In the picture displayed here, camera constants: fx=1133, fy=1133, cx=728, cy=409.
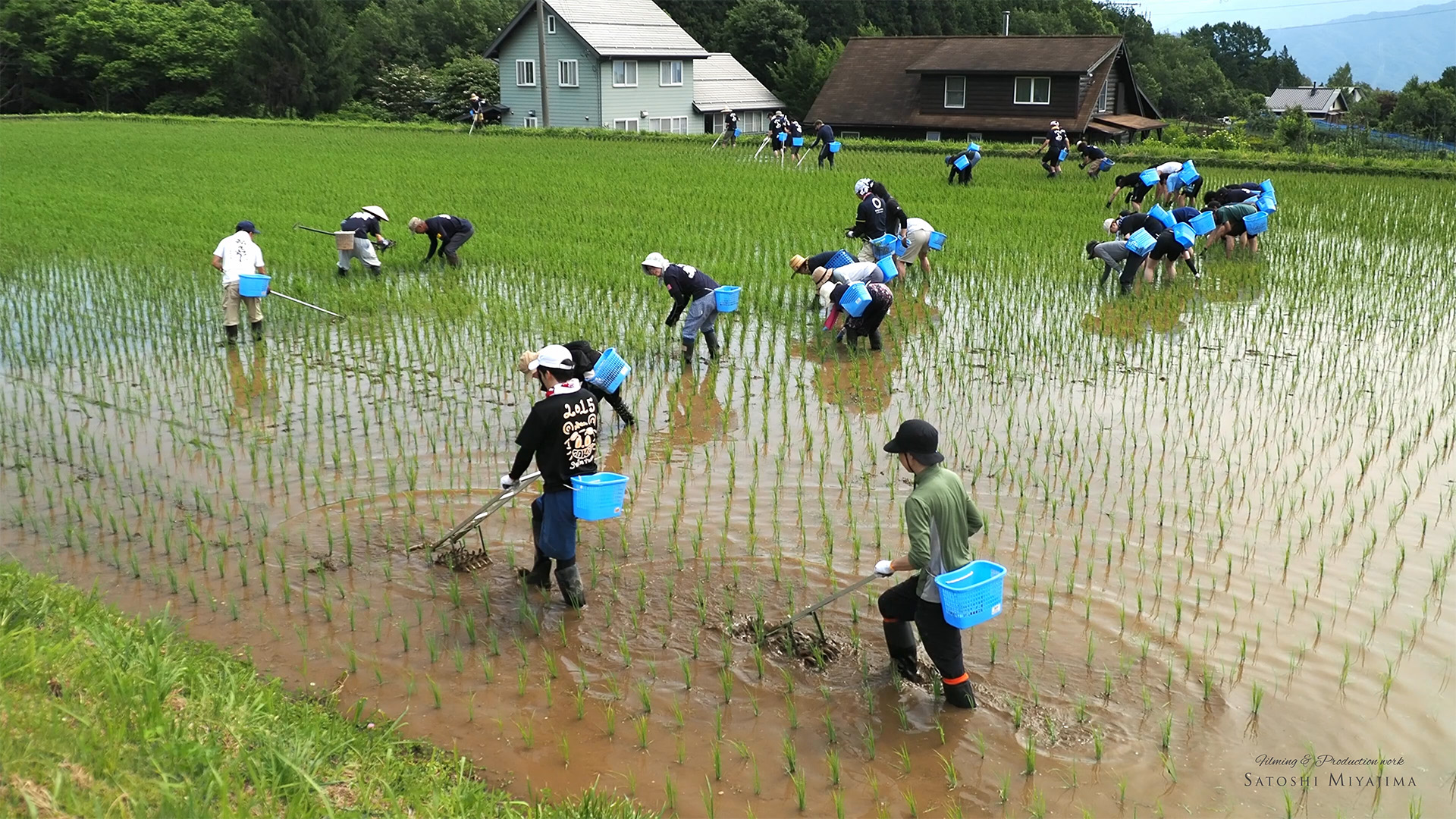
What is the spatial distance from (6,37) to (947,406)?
4712cm

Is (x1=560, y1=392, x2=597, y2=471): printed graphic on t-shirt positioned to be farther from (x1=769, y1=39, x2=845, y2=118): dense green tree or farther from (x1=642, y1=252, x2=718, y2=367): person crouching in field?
(x1=769, y1=39, x2=845, y2=118): dense green tree

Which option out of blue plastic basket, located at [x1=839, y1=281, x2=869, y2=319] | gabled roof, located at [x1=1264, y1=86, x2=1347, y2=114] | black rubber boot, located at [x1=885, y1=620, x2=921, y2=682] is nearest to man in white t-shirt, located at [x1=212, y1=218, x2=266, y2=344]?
blue plastic basket, located at [x1=839, y1=281, x2=869, y2=319]

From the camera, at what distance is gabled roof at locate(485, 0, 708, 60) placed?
39.4 m

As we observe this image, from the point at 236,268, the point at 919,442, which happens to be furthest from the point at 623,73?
the point at 919,442

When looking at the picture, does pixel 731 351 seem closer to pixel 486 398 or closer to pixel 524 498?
pixel 486 398

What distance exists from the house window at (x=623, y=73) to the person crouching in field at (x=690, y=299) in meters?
31.8

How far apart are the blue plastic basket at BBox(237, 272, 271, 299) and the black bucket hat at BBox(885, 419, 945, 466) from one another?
7.58 metres

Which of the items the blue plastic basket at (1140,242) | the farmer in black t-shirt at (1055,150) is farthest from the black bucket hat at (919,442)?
the farmer in black t-shirt at (1055,150)

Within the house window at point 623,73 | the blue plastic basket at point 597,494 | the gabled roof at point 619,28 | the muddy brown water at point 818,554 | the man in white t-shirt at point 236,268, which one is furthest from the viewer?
the house window at point 623,73

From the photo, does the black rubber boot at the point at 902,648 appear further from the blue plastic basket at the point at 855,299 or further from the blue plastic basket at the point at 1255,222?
the blue plastic basket at the point at 1255,222

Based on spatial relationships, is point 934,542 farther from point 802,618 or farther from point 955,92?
point 955,92

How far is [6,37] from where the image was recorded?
43.1 metres

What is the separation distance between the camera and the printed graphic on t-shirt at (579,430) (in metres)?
5.52

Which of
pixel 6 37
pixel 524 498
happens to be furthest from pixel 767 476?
pixel 6 37
